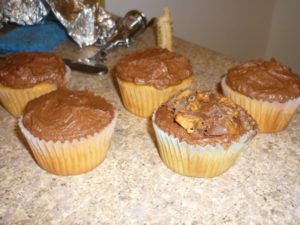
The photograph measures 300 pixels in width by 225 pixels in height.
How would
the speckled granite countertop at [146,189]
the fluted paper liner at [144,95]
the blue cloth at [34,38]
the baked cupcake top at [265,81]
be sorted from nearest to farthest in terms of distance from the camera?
the speckled granite countertop at [146,189]
the baked cupcake top at [265,81]
the fluted paper liner at [144,95]
the blue cloth at [34,38]

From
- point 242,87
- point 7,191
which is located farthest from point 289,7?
point 7,191

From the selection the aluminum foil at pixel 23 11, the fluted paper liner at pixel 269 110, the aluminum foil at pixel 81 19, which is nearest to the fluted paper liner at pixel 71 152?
the fluted paper liner at pixel 269 110

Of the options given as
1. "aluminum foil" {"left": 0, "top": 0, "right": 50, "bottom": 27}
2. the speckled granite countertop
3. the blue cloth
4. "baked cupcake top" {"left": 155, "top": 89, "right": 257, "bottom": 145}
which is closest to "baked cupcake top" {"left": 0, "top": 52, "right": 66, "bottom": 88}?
the speckled granite countertop

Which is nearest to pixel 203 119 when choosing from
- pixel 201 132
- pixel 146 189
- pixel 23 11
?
pixel 201 132

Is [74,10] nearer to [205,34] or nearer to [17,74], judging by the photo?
[17,74]

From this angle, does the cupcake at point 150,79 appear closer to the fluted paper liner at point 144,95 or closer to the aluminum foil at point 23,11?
the fluted paper liner at point 144,95

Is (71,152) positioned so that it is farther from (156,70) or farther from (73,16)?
(73,16)

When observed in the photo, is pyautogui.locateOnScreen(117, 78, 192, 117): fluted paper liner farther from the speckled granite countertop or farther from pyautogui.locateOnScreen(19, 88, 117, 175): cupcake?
pyautogui.locateOnScreen(19, 88, 117, 175): cupcake
